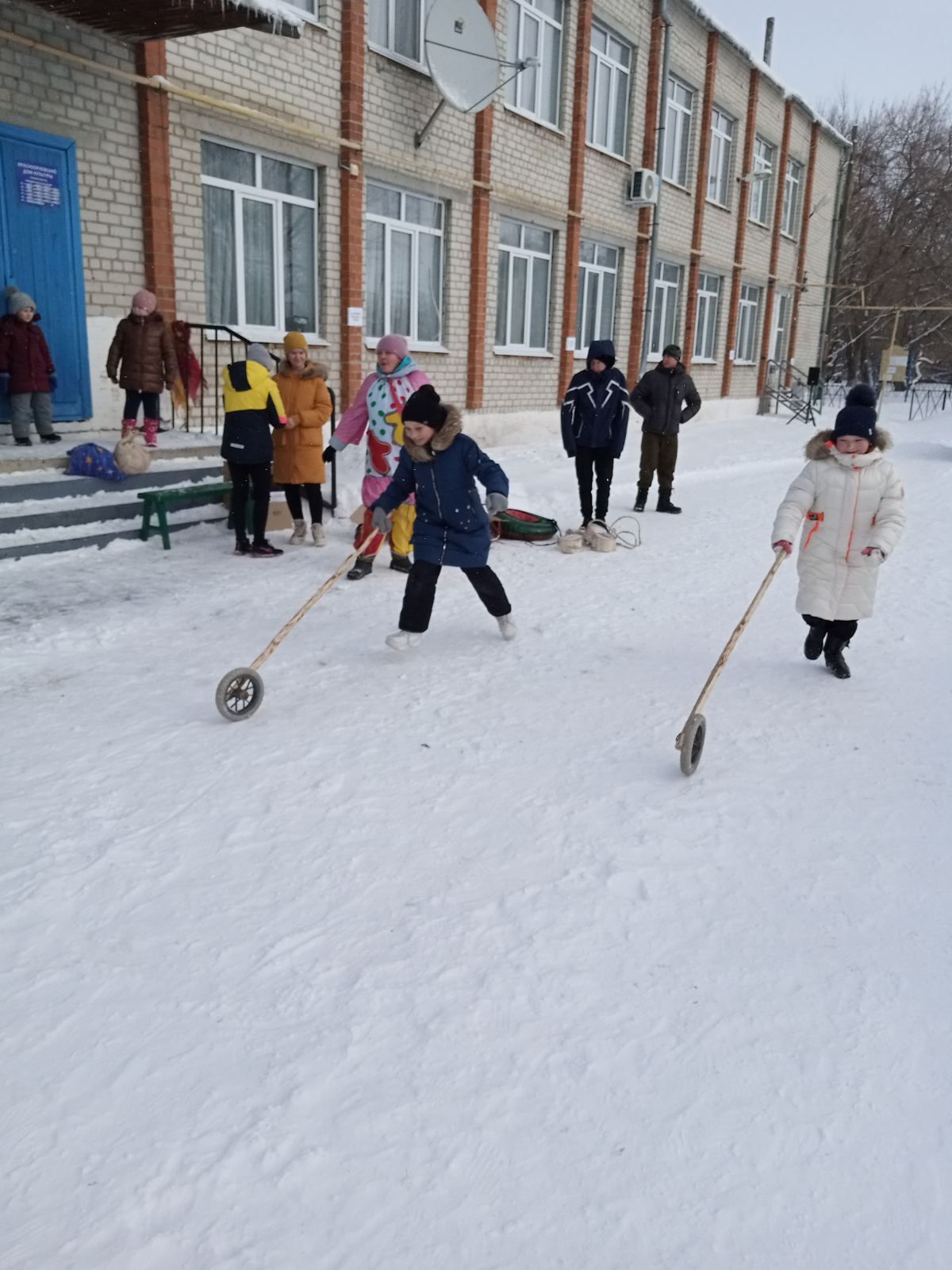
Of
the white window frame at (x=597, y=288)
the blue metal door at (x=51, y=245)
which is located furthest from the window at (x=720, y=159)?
the blue metal door at (x=51, y=245)

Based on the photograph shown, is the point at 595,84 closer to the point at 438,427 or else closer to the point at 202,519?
the point at 202,519

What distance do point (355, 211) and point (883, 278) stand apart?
3527 cm

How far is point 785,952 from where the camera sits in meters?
2.73

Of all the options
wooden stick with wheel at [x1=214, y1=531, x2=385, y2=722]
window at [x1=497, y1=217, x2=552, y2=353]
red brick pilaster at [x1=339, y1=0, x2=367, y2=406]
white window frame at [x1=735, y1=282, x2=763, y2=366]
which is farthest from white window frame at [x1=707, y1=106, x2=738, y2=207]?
wooden stick with wheel at [x1=214, y1=531, x2=385, y2=722]

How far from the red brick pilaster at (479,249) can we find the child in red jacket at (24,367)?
6.83 metres

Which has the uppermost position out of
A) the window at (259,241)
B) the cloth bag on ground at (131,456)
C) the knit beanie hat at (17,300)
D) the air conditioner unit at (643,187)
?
the air conditioner unit at (643,187)

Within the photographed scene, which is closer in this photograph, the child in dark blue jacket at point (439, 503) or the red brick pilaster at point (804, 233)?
the child in dark blue jacket at point (439, 503)

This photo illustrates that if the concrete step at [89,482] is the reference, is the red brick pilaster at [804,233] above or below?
above

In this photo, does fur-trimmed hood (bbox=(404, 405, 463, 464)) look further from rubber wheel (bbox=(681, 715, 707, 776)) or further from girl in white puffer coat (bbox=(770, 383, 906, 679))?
rubber wheel (bbox=(681, 715, 707, 776))

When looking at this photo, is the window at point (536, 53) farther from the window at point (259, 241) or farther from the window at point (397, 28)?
the window at point (259, 241)

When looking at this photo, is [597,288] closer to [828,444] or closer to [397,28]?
[397,28]

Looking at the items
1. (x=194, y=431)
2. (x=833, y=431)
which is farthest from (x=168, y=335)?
(x=833, y=431)

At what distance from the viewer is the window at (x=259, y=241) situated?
9.96 metres

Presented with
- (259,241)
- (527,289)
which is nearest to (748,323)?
(527,289)
